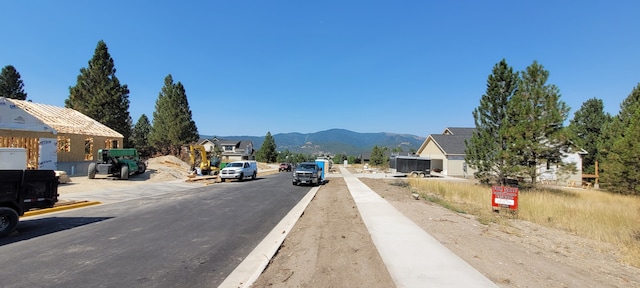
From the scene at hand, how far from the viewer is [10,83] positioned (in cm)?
5291

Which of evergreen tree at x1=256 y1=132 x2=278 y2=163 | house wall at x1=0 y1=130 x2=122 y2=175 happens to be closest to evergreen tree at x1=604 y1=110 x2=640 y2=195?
house wall at x1=0 y1=130 x2=122 y2=175

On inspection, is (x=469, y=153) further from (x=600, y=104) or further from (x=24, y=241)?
(x=600, y=104)

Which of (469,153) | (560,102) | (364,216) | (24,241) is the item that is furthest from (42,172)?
(560,102)

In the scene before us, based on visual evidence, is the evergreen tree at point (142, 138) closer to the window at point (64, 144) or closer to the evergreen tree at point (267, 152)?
the window at point (64, 144)

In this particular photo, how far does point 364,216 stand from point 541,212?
25.9ft

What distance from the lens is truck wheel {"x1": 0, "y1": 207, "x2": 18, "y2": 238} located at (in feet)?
25.6

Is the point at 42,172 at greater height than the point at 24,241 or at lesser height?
greater

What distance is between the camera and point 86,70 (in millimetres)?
39906

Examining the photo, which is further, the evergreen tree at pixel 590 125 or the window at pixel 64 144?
the evergreen tree at pixel 590 125

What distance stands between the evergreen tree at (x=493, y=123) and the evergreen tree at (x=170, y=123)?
40.0 meters

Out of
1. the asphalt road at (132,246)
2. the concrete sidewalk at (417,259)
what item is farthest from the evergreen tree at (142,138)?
the concrete sidewalk at (417,259)

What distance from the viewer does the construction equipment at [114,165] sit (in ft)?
76.9

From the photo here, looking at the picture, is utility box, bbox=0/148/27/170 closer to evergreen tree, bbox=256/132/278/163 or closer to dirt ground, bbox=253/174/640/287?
dirt ground, bbox=253/174/640/287

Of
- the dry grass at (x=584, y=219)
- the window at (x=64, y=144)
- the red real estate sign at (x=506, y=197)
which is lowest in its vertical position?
the dry grass at (x=584, y=219)
